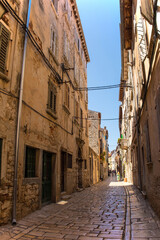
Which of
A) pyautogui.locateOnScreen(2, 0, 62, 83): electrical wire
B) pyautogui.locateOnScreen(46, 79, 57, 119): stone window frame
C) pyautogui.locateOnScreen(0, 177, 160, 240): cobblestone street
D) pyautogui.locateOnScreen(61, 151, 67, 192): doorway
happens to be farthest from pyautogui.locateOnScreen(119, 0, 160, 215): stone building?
pyautogui.locateOnScreen(61, 151, 67, 192): doorway

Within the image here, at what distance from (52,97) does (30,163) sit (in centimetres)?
337

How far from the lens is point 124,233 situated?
14.0 ft

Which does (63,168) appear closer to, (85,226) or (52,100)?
(52,100)

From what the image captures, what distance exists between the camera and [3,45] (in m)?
5.42

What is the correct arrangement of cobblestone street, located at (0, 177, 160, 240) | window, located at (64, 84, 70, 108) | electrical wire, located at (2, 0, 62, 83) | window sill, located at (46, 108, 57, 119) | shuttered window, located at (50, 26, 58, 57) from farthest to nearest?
1. window, located at (64, 84, 70, 108)
2. shuttered window, located at (50, 26, 58, 57)
3. window sill, located at (46, 108, 57, 119)
4. electrical wire, located at (2, 0, 62, 83)
5. cobblestone street, located at (0, 177, 160, 240)

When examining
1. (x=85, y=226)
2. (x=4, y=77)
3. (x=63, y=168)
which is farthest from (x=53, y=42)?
(x=85, y=226)

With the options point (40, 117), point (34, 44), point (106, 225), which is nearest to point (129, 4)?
point (34, 44)

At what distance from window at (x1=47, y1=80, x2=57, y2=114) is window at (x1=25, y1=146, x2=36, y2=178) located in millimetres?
2219

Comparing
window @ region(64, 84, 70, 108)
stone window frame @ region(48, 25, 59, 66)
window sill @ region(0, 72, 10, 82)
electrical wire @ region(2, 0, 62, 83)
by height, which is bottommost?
window sill @ region(0, 72, 10, 82)

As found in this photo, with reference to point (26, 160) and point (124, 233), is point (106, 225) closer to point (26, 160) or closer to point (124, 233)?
point (124, 233)

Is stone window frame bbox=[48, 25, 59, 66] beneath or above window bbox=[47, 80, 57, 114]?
above

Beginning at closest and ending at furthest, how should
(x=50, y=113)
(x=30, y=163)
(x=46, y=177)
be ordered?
(x=30, y=163), (x=46, y=177), (x=50, y=113)

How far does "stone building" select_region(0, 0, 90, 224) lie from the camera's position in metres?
5.22

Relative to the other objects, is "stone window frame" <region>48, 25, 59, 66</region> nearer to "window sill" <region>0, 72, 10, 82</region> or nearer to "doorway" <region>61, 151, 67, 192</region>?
"window sill" <region>0, 72, 10, 82</region>
